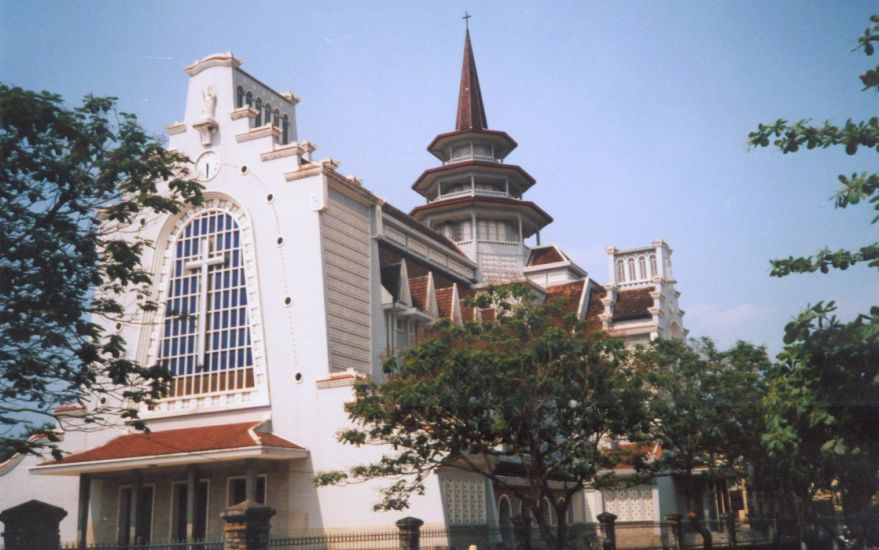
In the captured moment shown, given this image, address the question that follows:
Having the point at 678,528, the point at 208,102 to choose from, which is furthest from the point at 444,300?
the point at 678,528

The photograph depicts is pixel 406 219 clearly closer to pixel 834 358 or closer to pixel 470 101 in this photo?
pixel 470 101

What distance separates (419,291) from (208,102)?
10.7 m

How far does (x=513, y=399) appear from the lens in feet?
67.5

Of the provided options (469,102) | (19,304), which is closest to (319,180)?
(19,304)

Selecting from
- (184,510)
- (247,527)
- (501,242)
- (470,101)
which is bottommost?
(247,527)

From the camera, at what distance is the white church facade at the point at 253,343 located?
28500 mm

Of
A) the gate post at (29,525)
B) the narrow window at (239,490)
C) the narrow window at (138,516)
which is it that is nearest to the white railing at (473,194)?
the narrow window at (239,490)

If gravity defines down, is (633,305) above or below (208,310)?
above

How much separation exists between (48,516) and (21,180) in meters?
6.96

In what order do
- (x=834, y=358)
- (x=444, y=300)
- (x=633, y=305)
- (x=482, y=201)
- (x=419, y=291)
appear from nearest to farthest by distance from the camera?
(x=834, y=358) → (x=419, y=291) → (x=444, y=300) → (x=633, y=305) → (x=482, y=201)

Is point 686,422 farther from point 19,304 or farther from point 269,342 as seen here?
point 19,304

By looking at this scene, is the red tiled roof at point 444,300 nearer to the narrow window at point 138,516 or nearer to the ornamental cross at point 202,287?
the ornamental cross at point 202,287

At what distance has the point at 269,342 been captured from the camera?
3048 centimetres

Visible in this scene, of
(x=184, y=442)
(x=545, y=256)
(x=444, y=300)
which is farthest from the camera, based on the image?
(x=545, y=256)
